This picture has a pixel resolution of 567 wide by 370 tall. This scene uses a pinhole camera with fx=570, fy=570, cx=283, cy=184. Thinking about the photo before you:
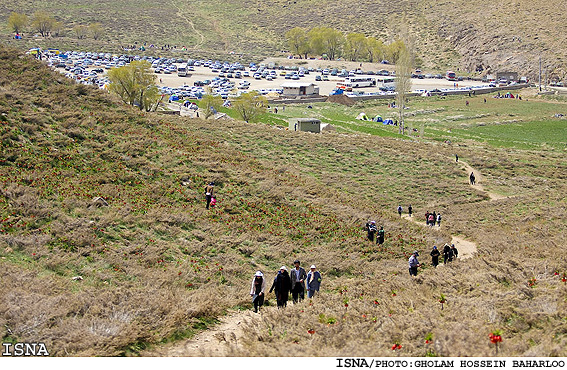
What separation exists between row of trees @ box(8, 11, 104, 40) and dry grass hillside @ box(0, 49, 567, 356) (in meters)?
120

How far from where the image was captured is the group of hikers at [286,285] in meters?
15.2

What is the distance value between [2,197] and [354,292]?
1237 cm

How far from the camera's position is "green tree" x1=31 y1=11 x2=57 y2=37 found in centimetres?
14375

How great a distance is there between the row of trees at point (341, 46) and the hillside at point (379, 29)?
10039mm

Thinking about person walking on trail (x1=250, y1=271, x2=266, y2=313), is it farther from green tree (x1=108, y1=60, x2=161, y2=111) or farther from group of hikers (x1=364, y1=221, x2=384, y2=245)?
green tree (x1=108, y1=60, x2=161, y2=111)

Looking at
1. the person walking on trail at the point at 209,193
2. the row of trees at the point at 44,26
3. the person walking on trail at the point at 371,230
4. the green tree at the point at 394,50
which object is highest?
the row of trees at the point at 44,26

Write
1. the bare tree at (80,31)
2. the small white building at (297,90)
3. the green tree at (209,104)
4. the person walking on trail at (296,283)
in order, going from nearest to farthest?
the person walking on trail at (296,283)
the green tree at (209,104)
the small white building at (297,90)
the bare tree at (80,31)

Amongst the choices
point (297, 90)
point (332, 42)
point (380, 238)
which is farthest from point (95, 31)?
point (380, 238)

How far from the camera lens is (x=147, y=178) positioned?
2558 cm

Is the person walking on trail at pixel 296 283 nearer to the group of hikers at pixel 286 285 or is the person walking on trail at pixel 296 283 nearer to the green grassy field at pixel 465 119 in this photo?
the group of hikers at pixel 286 285

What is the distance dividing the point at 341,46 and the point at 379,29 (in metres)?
24.6

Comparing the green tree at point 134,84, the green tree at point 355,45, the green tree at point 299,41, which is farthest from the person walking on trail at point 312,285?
the green tree at point 299,41

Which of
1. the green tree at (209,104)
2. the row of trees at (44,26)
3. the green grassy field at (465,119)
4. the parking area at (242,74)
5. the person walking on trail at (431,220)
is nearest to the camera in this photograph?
the person walking on trail at (431,220)

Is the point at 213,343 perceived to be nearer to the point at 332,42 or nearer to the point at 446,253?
the point at 446,253
